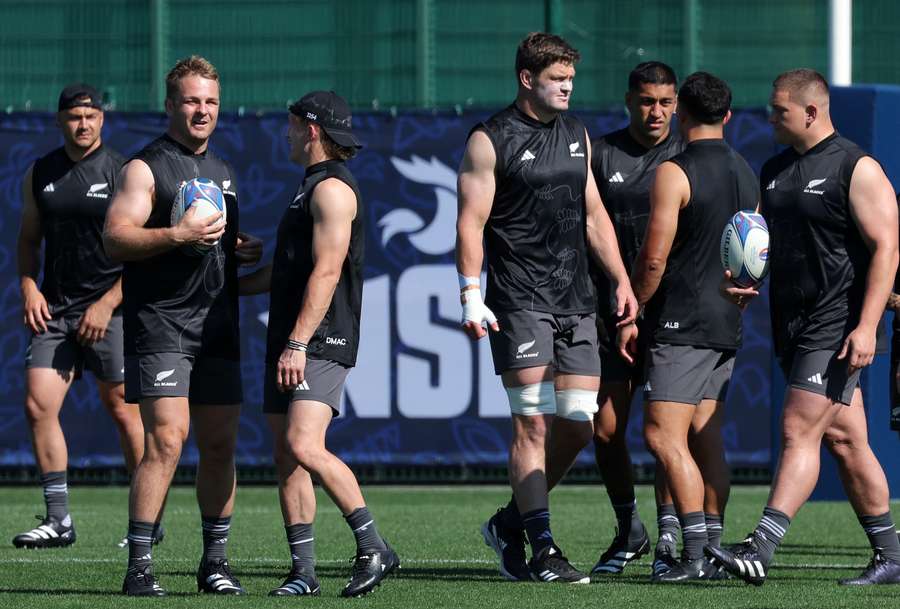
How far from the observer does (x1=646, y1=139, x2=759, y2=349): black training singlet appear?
309 inches

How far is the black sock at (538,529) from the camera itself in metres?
7.62

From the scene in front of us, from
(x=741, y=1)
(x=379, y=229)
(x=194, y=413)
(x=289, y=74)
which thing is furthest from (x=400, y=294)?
(x=194, y=413)

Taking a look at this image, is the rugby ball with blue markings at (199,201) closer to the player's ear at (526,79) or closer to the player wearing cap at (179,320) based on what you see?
the player wearing cap at (179,320)

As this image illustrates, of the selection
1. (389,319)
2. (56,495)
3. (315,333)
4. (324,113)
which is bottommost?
(56,495)

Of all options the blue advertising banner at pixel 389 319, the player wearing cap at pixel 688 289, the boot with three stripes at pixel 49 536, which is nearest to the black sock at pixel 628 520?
Result: the player wearing cap at pixel 688 289

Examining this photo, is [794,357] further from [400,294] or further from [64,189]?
[400,294]

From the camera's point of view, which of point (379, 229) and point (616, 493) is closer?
point (616, 493)

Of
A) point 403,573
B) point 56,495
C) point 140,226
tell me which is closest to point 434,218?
point 56,495

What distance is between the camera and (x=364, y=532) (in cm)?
723

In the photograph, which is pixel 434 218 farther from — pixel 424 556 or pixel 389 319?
pixel 424 556

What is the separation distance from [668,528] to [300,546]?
1874mm

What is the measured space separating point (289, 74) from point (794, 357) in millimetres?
8828

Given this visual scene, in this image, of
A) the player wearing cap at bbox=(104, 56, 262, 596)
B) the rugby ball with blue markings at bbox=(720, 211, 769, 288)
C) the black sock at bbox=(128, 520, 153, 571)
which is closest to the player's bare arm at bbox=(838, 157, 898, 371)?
the rugby ball with blue markings at bbox=(720, 211, 769, 288)

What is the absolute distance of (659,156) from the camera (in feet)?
28.2
